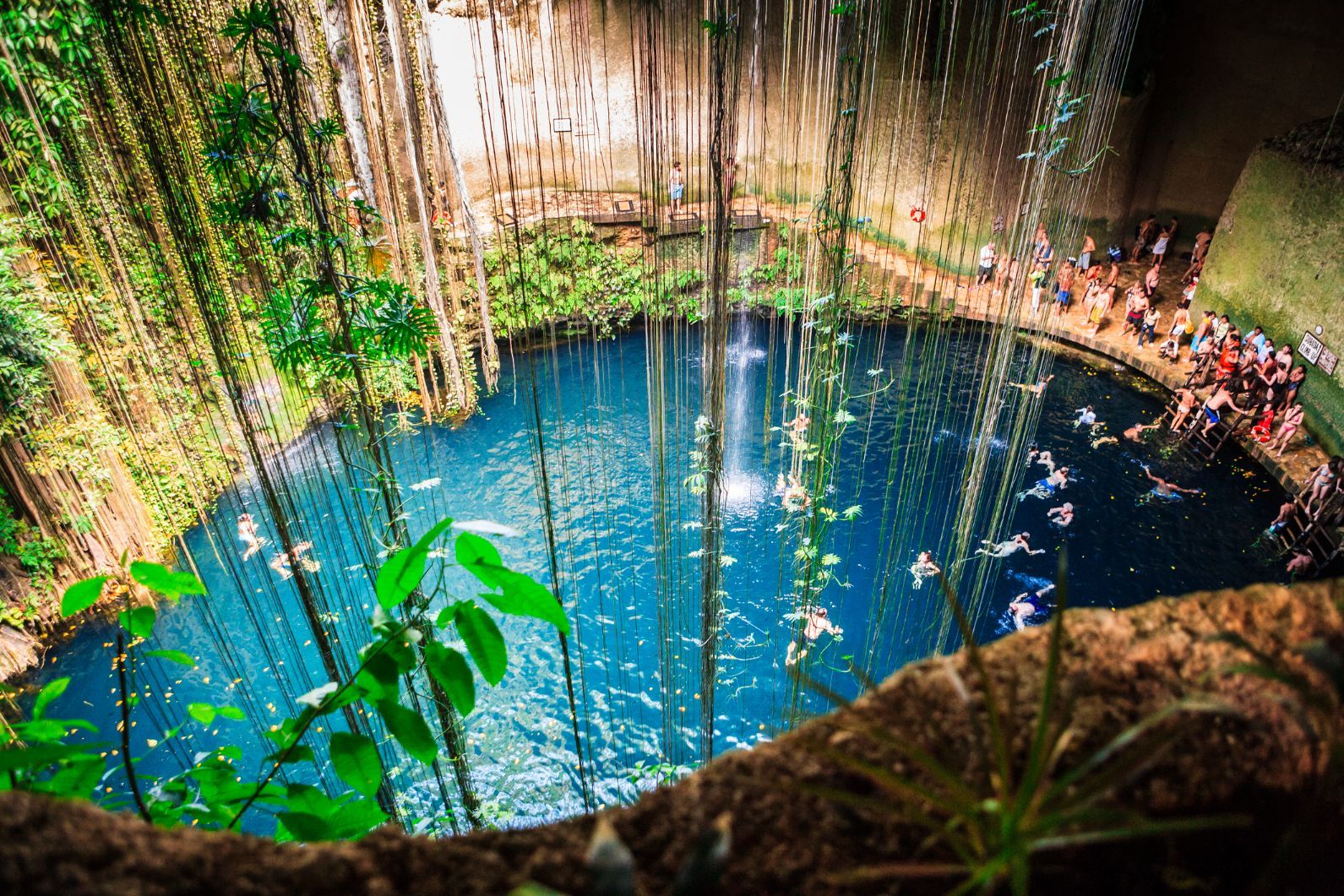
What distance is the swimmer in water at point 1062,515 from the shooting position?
5.59 m

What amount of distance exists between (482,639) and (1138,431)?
7492 millimetres

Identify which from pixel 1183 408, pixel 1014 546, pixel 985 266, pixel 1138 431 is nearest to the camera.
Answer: pixel 1014 546

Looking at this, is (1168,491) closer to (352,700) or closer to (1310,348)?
(1310,348)

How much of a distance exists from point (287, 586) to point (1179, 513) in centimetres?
729

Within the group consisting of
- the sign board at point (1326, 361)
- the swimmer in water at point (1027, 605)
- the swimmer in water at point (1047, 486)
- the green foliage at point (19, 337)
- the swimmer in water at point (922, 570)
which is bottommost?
the swimmer in water at point (1027, 605)

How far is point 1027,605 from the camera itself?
4691 mm

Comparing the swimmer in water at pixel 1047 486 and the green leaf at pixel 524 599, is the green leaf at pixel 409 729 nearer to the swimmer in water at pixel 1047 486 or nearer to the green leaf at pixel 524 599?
the green leaf at pixel 524 599

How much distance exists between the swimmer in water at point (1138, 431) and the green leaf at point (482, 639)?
736 centimetres

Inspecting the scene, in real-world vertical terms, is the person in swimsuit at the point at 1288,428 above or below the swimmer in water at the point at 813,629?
above

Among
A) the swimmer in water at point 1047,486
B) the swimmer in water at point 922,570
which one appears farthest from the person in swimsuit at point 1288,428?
the swimmer in water at point 922,570

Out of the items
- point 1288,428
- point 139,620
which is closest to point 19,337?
point 139,620

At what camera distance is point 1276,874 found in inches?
18.7

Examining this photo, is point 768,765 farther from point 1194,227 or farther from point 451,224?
point 1194,227

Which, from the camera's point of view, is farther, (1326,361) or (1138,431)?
(1138,431)
